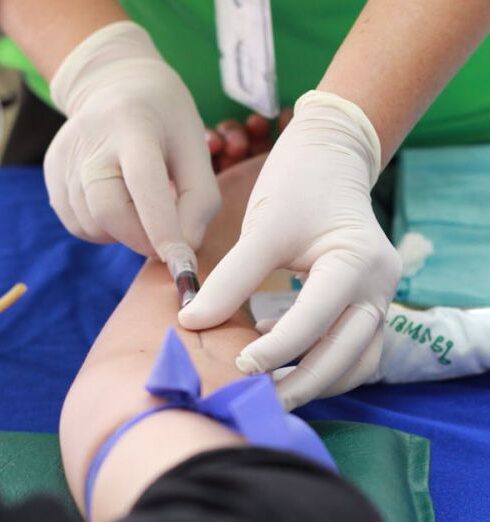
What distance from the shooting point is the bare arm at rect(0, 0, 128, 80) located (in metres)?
1.28

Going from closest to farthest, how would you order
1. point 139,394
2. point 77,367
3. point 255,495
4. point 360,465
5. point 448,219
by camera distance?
point 255,495 → point 139,394 → point 360,465 → point 77,367 → point 448,219

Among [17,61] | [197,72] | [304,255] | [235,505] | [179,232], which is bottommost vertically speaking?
[17,61]

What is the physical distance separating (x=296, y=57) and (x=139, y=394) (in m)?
0.87

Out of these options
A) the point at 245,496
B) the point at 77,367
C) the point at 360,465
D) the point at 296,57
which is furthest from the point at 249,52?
the point at 245,496

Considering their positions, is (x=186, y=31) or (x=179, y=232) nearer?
(x=179, y=232)

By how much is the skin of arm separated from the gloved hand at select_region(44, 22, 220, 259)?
0.25ft

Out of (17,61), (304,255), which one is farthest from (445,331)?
(17,61)

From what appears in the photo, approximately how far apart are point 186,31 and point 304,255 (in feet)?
2.45

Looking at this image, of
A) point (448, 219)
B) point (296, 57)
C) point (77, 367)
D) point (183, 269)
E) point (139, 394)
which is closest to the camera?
point (139, 394)

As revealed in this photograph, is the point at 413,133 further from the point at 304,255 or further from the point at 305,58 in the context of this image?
the point at 304,255

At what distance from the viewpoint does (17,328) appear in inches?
48.7

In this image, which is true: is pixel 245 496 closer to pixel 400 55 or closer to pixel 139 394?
pixel 139 394

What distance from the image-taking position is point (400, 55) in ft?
3.41

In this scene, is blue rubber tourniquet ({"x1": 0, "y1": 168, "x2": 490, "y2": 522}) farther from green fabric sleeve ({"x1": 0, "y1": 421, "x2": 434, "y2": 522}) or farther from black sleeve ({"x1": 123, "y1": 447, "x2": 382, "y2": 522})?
black sleeve ({"x1": 123, "y1": 447, "x2": 382, "y2": 522})
